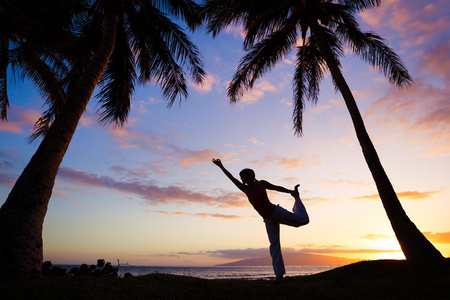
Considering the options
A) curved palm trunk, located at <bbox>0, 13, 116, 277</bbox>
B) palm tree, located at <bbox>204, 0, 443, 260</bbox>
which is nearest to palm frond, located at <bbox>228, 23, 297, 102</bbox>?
palm tree, located at <bbox>204, 0, 443, 260</bbox>

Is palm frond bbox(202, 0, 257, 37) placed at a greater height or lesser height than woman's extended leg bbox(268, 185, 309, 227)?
greater

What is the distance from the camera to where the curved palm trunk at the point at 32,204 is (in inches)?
160

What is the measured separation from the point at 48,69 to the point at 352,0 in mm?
12143

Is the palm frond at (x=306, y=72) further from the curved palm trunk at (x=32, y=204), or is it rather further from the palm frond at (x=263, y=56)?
the curved palm trunk at (x=32, y=204)

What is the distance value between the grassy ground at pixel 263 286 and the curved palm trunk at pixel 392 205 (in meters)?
0.66

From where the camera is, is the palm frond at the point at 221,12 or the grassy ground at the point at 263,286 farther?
the palm frond at the point at 221,12

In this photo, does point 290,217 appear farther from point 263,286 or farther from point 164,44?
point 164,44

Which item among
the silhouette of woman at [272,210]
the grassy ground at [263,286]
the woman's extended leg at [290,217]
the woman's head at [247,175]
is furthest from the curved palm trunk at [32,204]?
the woman's extended leg at [290,217]

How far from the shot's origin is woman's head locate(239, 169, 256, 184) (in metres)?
5.24

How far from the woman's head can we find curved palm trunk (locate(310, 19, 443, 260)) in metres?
4.50

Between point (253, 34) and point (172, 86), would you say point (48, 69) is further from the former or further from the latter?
point (253, 34)

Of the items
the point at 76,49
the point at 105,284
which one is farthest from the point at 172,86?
the point at 105,284

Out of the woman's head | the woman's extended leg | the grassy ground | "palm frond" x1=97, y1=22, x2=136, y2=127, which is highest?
"palm frond" x1=97, y1=22, x2=136, y2=127

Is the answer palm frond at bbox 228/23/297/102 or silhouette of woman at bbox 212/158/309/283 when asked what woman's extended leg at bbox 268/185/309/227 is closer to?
silhouette of woman at bbox 212/158/309/283
